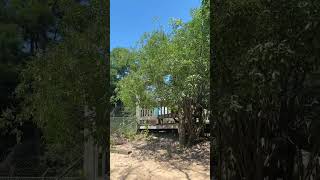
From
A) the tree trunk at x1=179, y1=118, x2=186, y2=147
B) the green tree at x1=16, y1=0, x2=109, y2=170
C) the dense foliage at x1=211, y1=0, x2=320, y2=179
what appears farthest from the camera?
the tree trunk at x1=179, y1=118, x2=186, y2=147

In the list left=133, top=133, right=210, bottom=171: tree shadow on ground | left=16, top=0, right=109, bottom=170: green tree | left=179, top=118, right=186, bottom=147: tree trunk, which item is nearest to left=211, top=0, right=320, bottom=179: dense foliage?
left=133, top=133, right=210, bottom=171: tree shadow on ground

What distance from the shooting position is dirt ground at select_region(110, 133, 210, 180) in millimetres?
3486

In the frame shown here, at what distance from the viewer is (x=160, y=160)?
11.5ft

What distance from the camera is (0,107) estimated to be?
391cm

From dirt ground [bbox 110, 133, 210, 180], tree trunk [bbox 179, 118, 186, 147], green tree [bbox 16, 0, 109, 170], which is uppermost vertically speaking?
green tree [bbox 16, 0, 109, 170]

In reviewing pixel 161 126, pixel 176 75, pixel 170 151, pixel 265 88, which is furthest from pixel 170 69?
pixel 265 88

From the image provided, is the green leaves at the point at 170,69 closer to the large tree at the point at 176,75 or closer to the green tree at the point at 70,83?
the large tree at the point at 176,75

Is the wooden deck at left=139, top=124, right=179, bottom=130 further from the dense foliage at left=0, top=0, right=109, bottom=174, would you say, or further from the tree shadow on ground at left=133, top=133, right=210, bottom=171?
the dense foliage at left=0, top=0, right=109, bottom=174

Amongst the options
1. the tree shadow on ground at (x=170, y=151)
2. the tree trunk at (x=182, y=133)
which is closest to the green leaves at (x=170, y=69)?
the tree trunk at (x=182, y=133)

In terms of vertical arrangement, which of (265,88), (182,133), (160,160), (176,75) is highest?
(176,75)

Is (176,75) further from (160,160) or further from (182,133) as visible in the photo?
(160,160)

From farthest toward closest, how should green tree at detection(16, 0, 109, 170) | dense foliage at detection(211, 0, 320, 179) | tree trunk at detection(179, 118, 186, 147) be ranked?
1. tree trunk at detection(179, 118, 186, 147)
2. green tree at detection(16, 0, 109, 170)
3. dense foliage at detection(211, 0, 320, 179)

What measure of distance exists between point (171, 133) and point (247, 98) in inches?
30.6

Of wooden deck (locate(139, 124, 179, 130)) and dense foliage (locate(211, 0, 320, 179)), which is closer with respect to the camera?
dense foliage (locate(211, 0, 320, 179))
